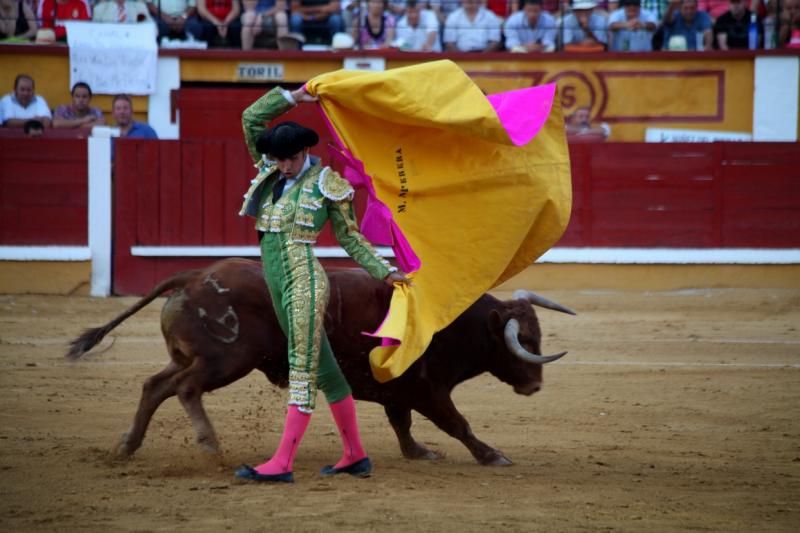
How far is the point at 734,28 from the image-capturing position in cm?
1061

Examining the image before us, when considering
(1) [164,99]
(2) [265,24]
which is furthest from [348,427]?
(2) [265,24]

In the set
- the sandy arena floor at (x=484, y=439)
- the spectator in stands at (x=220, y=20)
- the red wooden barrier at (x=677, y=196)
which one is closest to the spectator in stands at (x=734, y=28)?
the red wooden barrier at (x=677, y=196)

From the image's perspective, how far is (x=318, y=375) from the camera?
391cm

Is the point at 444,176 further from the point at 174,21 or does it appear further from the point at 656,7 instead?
the point at 656,7

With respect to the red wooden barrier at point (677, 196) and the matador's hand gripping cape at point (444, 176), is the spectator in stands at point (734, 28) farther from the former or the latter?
the matador's hand gripping cape at point (444, 176)

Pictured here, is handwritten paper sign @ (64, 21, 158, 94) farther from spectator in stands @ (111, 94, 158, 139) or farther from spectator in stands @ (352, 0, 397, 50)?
spectator in stands @ (352, 0, 397, 50)

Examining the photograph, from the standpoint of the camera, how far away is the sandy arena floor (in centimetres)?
348

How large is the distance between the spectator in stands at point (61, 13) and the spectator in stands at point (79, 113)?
1.00 meters

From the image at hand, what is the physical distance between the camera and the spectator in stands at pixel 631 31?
1056 centimetres

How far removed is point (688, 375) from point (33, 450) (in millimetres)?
3505

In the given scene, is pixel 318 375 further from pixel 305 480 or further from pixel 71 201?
pixel 71 201

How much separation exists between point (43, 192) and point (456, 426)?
223 inches

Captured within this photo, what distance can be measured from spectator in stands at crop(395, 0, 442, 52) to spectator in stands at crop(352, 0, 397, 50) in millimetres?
94

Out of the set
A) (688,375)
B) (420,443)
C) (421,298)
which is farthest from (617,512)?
(688,375)
